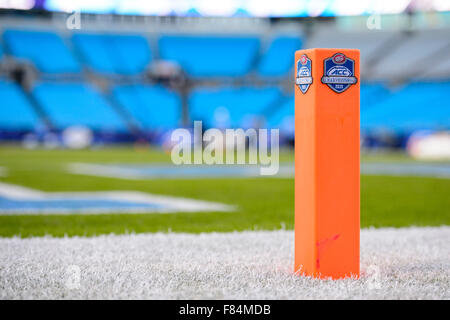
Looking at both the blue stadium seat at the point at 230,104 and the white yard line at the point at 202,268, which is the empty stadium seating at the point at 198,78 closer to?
the blue stadium seat at the point at 230,104

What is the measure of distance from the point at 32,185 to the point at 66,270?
7618 millimetres

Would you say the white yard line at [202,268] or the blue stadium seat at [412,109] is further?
the blue stadium seat at [412,109]

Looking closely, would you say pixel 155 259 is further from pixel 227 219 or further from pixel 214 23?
pixel 214 23

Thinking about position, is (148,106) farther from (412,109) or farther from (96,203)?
(96,203)

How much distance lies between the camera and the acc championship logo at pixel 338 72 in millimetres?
3414

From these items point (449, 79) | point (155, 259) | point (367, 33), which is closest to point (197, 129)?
point (367, 33)

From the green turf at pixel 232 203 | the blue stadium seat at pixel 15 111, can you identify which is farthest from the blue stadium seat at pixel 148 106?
the green turf at pixel 232 203

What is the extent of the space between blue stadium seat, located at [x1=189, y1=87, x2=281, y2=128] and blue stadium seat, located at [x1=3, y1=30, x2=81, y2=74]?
6410mm

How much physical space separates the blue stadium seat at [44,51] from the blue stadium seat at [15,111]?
1818mm

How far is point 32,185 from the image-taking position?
35.6ft

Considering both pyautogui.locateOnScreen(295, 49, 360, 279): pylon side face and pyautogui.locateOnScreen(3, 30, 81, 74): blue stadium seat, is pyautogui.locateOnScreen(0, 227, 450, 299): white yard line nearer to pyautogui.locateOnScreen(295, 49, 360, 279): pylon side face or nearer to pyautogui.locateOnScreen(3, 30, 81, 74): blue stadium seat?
pyautogui.locateOnScreen(295, 49, 360, 279): pylon side face

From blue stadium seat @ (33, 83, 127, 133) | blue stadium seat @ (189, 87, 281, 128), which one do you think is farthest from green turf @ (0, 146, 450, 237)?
blue stadium seat @ (189, 87, 281, 128)

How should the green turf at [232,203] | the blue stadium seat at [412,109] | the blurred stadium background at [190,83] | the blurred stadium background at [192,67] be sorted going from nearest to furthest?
the green turf at [232,203] < the blurred stadium background at [190,83] < the blue stadium seat at [412,109] < the blurred stadium background at [192,67]

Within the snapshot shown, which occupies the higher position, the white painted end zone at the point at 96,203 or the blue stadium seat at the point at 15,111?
the blue stadium seat at the point at 15,111
